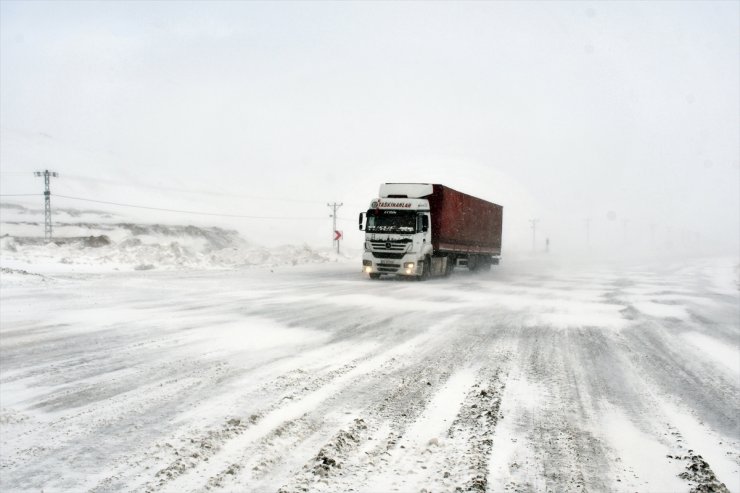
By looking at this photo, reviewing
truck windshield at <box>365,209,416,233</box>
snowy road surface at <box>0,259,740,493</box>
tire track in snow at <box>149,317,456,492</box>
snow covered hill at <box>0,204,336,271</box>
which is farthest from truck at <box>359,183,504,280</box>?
tire track in snow at <box>149,317,456,492</box>

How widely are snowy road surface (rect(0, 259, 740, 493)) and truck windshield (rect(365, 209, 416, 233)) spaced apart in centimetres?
1012

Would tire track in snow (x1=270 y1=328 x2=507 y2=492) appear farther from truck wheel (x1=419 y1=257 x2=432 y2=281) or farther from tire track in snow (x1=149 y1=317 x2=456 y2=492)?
truck wheel (x1=419 y1=257 x2=432 y2=281)

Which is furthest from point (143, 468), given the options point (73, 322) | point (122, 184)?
Answer: point (122, 184)

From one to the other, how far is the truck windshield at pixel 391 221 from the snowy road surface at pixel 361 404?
10.1 m

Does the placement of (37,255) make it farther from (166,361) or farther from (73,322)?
(166,361)

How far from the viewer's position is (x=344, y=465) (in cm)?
310

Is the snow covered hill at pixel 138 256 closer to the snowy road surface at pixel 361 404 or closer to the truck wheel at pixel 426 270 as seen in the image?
the truck wheel at pixel 426 270

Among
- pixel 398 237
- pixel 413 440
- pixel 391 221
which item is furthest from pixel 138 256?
pixel 413 440

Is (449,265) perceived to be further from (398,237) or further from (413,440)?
(413,440)

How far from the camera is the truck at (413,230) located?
19469 millimetres

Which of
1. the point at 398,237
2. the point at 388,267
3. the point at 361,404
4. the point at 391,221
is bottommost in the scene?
the point at 361,404

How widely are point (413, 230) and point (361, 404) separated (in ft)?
50.3

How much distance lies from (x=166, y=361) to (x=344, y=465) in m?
3.58

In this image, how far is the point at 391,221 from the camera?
19750 millimetres
